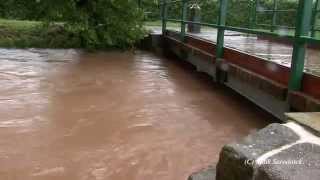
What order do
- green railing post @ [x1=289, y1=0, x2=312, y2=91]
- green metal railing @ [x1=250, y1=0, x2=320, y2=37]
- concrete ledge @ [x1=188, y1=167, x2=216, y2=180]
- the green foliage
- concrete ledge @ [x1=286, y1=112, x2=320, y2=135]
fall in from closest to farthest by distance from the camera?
concrete ledge @ [x1=286, y1=112, x2=320, y2=135] < concrete ledge @ [x1=188, y1=167, x2=216, y2=180] < green railing post @ [x1=289, y1=0, x2=312, y2=91] < green metal railing @ [x1=250, y1=0, x2=320, y2=37] < the green foliage

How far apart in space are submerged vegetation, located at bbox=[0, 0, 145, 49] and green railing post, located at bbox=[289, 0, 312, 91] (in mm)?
8404

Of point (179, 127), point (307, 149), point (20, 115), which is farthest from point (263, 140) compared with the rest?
point (20, 115)

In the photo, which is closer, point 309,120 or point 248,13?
point 309,120

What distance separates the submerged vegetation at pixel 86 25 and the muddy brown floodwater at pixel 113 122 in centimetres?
342

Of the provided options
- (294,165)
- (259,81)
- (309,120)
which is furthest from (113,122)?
(294,165)

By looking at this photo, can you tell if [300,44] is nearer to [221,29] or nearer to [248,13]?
[221,29]

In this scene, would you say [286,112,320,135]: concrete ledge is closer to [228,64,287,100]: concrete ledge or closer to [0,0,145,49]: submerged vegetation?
[228,64,287,100]: concrete ledge

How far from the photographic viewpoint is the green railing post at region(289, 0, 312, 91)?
4395mm

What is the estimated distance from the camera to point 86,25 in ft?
41.1

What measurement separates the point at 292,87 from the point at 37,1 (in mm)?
9616

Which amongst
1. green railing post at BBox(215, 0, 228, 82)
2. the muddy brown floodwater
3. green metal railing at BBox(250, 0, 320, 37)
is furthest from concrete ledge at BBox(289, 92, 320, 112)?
green metal railing at BBox(250, 0, 320, 37)

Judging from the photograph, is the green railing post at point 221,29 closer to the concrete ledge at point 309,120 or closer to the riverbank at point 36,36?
the concrete ledge at point 309,120

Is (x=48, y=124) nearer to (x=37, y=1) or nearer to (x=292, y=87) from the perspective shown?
(x=292, y=87)

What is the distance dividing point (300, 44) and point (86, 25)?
8824mm
